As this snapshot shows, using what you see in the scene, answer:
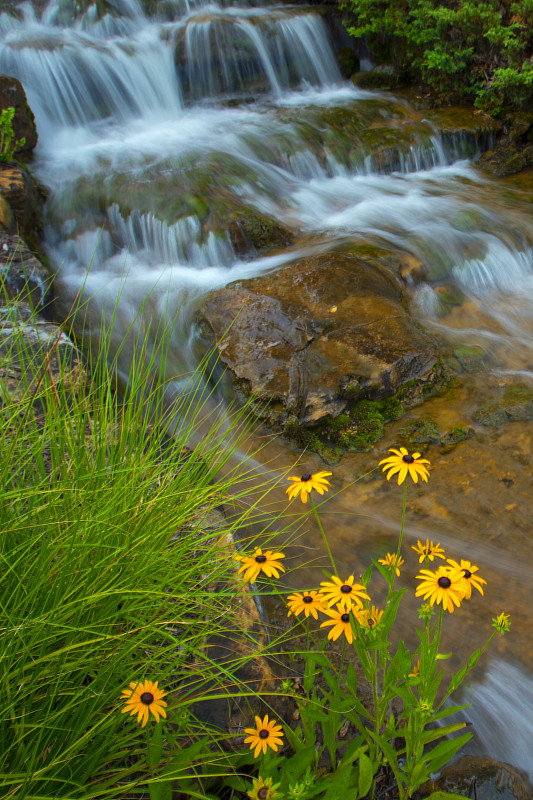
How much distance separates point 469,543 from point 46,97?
7.47 m

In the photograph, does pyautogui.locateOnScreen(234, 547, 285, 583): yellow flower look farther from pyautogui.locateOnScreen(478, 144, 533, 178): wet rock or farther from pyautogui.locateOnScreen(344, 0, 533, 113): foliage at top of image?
pyautogui.locateOnScreen(344, 0, 533, 113): foliage at top of image

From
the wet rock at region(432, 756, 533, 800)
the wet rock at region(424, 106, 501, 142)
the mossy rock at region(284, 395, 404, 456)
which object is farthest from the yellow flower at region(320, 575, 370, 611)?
the wet rock at region(424, 106, 501, 142)

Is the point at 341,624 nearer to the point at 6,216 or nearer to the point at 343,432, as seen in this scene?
the point at 343,432

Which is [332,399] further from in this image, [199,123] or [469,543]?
[199,123]

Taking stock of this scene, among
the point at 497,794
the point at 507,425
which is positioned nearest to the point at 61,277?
the point at 507,425

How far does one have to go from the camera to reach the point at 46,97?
298 inches

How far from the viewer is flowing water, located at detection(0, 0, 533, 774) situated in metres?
3.34

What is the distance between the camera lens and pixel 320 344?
13.9 feet

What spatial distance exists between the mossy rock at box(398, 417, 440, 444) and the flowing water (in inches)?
2.6

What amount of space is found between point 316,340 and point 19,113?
4.78 m

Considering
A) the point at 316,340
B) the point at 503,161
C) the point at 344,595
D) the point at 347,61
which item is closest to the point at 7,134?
the point at 316,340

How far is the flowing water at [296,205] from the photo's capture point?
3339 millimetres

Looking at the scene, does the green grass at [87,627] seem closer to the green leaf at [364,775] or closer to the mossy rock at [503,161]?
the green leaf at [364,775]

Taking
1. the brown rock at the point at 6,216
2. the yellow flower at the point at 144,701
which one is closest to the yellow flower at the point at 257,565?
the yellow flower at the point at 144,701
